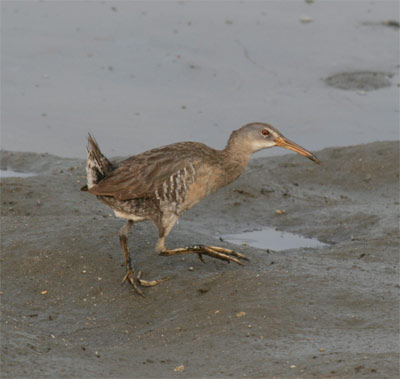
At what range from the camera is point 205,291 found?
701 cm

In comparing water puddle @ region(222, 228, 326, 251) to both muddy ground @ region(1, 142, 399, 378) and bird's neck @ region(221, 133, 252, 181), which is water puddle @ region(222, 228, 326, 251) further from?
bird's neck @ region(221, 133, 252, 181)

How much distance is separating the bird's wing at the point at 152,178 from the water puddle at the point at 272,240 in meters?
1.86

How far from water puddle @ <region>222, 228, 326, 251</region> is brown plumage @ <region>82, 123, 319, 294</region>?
4.69 ft

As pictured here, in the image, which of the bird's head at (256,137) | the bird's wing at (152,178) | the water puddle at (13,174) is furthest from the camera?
the water puddle at (13,174)

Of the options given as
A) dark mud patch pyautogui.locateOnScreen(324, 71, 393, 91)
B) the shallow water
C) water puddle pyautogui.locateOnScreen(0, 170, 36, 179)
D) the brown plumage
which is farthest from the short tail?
dark mud patch pyautogui.locateOnScreen(324, 71, 393, 91)

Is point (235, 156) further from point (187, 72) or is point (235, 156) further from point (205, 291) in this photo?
point (187, 72)

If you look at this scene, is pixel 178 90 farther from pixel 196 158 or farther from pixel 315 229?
pixel 196 158

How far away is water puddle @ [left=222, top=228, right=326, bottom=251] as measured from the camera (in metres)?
8.95

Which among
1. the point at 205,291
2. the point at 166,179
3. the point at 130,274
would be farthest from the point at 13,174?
the point at 205,291

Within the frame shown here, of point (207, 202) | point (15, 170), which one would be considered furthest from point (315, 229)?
point (15, 170)

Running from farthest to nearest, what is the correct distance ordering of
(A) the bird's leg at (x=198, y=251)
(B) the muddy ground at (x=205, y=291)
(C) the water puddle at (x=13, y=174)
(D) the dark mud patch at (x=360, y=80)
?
(D) the dark mud patch at (x=360, y=80) → (C) the water puddle at (x=13, y=174) → (A) the bird's leg at (x=198, y=251) → (B) the muddy ground at (x=205, y=291)

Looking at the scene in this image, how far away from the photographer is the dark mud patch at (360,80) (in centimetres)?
1333

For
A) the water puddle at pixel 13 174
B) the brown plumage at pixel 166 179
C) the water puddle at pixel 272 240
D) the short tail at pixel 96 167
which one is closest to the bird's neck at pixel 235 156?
the brown plumage at pixel 166 179

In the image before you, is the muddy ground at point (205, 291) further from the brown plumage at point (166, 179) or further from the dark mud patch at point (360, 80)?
the dark mud patch at point (360, 80)
